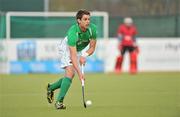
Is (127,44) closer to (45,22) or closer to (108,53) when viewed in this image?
(108,53)

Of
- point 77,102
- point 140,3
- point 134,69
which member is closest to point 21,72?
point 134,69

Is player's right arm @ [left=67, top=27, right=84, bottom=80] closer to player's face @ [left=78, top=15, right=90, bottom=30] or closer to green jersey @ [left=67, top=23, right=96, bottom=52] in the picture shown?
green jersey @ [left=67, top=23, right=96, bottom=52]

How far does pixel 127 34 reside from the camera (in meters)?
24.1

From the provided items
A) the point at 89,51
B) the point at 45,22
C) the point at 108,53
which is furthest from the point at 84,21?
the point at 45,22

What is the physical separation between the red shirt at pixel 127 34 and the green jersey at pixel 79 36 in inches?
497

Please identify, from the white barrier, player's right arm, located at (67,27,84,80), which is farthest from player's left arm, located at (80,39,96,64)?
the white barrier

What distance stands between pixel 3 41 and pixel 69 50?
12.9 meters

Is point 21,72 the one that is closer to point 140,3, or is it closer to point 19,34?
point 19,34

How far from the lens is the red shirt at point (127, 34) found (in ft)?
79.1

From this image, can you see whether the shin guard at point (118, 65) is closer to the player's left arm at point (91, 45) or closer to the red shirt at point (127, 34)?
the red shirt at point (127, 34)

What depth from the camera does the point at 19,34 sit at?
24.3m

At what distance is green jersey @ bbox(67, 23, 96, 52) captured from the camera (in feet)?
36.0

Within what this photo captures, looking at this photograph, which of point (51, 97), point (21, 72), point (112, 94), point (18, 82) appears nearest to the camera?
point (51, 97)

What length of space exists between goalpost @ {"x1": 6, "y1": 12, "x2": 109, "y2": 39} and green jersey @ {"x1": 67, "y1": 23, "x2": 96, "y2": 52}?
12783 millimetres
